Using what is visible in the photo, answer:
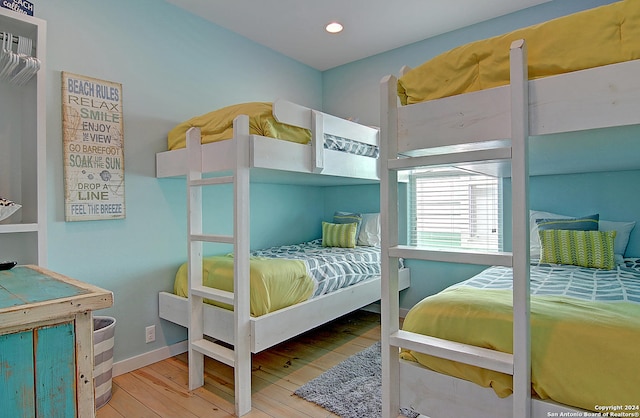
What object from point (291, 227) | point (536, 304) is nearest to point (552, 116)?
point (536, 304)

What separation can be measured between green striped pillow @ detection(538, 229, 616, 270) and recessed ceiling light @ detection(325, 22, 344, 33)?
227 centimetres

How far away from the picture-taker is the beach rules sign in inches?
84.5

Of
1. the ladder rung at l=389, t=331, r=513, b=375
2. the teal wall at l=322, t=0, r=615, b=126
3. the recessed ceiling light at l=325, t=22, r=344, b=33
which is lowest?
the ladder rung at l=389, t=331, r=513, b=375

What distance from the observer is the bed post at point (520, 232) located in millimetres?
1073

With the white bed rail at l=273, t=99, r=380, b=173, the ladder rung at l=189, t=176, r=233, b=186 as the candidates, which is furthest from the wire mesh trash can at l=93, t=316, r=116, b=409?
the white bed rail at l=273, t=99, r=380, b=173

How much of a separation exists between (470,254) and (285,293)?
4.03ft

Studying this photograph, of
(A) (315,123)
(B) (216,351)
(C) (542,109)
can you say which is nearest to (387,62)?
(A) (315,123)

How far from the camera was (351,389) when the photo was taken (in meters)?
2.07

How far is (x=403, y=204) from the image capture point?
3549 millimetres

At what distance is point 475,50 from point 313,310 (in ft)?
5.49

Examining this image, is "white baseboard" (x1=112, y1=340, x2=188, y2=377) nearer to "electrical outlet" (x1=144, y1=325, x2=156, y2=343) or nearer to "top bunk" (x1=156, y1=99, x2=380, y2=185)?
"electrical outlet" (x1=144, y1=325, x2=156, y2=343)

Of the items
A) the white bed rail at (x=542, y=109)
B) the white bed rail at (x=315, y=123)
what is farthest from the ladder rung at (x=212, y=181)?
the white bed rail at (x=542, y=109)

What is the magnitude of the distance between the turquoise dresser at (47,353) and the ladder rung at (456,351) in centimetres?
97

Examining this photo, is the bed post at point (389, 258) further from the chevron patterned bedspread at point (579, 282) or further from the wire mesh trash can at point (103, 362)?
the wire mesh trash can at point (103, 362)
